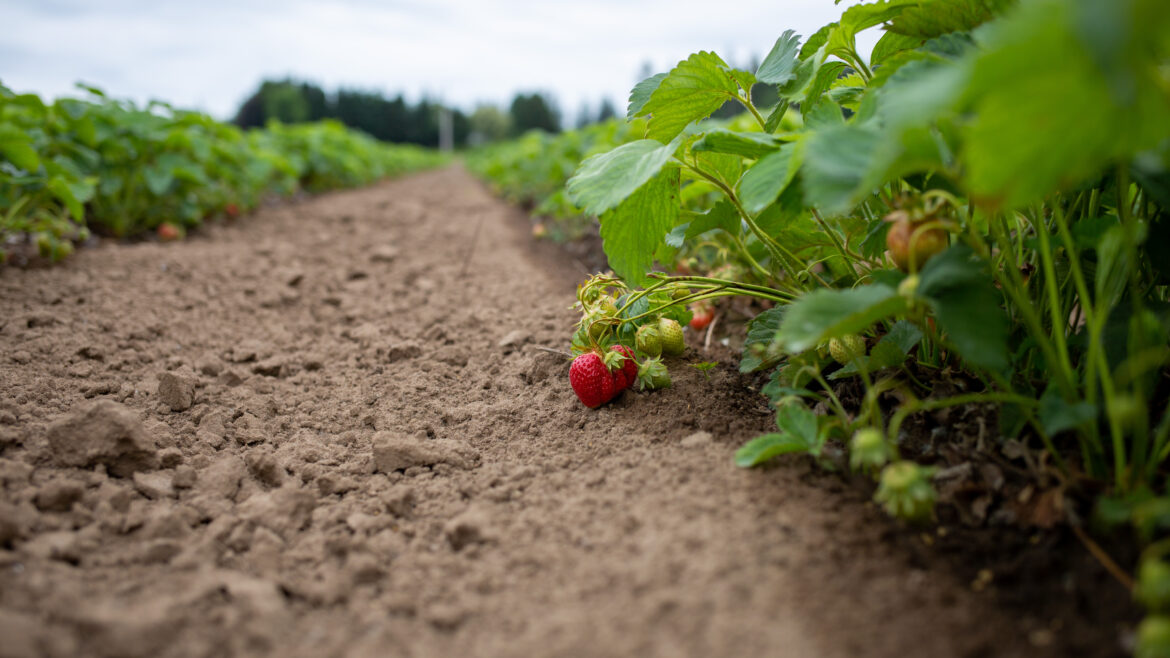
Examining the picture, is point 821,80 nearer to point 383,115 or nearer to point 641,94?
point 641,94

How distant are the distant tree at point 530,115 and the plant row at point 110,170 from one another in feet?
115

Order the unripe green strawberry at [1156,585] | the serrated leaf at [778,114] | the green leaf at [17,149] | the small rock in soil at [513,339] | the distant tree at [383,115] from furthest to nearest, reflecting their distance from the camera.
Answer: the distant tree at [383,115]
the green leaf at [17,149]
the small rock in soil at [513,339]
the serrated leaf at [778,114]
the unripe green strawberry at [1156,585]

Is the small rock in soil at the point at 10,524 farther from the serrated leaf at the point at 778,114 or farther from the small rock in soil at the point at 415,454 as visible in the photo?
the serrated leaf at the point at 778,114

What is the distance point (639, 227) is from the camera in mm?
1513

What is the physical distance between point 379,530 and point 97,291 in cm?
214

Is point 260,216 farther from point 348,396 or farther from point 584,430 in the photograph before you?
point 584,430

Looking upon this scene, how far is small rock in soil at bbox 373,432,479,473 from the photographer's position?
153 cm

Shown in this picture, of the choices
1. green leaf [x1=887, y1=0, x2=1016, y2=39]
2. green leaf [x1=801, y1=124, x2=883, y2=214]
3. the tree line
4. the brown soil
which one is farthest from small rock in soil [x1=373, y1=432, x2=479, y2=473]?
the tree line

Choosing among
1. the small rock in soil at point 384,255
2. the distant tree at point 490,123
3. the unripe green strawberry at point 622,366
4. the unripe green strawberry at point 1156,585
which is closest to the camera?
the unripe green strawberry at point 1156,585

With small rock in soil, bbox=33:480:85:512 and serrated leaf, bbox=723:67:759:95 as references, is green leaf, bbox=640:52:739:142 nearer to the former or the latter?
serrated leaf, bbox=723:67:759:95

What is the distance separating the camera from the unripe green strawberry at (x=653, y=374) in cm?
164

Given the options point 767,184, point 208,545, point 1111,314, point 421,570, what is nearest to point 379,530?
point 421,570

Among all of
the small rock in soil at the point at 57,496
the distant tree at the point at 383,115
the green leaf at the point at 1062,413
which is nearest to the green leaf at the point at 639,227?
the green leaf at the point at 1062,413

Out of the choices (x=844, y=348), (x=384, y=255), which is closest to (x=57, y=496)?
(x=844, y=348)
